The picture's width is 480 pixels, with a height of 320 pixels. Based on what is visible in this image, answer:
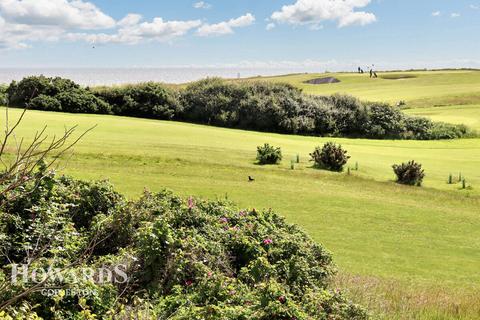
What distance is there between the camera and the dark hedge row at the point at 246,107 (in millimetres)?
48562

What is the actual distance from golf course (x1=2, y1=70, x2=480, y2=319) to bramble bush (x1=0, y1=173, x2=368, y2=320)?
120cm

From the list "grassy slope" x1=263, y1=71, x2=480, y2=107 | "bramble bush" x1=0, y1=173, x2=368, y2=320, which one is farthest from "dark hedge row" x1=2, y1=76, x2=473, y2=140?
"bramble bush" x1=0, y1=173, x2=368, y2=320

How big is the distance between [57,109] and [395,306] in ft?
155

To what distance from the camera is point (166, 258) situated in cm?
687

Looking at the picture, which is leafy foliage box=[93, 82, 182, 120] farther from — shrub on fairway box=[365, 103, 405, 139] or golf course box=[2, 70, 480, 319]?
shrub on fairway box=[365, 103, 405, 139]

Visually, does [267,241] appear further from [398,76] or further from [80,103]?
[398,76]

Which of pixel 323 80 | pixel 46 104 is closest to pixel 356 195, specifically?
pixel 46 104

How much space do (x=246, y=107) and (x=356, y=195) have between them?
33072 mm

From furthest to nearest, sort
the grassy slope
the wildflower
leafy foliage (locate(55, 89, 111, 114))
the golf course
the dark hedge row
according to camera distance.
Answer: the grassy slope < leafy foliage (locate(55, 89, 111, 114)) < the dark hedge row < the golf course < the wildflower

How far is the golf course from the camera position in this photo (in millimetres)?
9320

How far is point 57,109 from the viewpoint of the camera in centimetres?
4847

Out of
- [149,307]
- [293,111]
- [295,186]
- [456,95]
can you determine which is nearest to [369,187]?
[295,186]

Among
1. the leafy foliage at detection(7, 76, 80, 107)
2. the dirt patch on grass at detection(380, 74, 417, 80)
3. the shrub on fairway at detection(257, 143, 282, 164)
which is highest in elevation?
the dirt patch on grass at detection(380, 74, 417, 80)

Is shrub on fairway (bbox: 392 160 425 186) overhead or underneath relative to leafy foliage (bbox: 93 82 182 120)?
underneath
